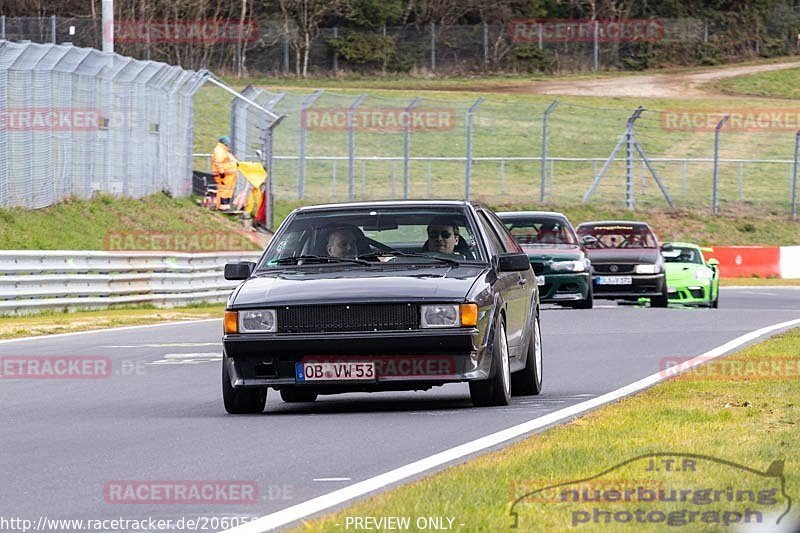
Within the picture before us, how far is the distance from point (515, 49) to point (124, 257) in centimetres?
5165

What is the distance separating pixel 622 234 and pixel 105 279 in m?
8.34

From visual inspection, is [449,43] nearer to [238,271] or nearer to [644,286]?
[644,286]

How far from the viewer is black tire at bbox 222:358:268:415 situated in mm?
11336

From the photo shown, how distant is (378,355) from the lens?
11.0 metres

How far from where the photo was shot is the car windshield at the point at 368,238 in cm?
1209

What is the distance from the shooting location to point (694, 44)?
79.9m

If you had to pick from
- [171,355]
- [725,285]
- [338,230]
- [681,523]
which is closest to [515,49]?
[725,285]

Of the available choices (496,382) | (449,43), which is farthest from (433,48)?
(496,382)

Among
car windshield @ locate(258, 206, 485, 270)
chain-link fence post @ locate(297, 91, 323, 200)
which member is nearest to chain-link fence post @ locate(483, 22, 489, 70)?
chain-link fence post @ locate(297, 91, 323, 200)

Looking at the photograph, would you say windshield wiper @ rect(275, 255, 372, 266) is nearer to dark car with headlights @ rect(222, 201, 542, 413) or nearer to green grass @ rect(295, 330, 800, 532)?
dark car with headlights @ rect(222, 201, 542, 413)

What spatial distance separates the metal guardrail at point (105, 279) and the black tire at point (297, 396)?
37.8 feet

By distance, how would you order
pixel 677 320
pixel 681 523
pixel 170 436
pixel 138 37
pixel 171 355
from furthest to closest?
pixel 138 37 → pixel 677 320 → pixel 171 355 → pixel 170 436 → pixel 681 523

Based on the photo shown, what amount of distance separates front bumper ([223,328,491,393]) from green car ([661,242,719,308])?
1760cm

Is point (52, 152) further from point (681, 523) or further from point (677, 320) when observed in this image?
point (681, 523)
